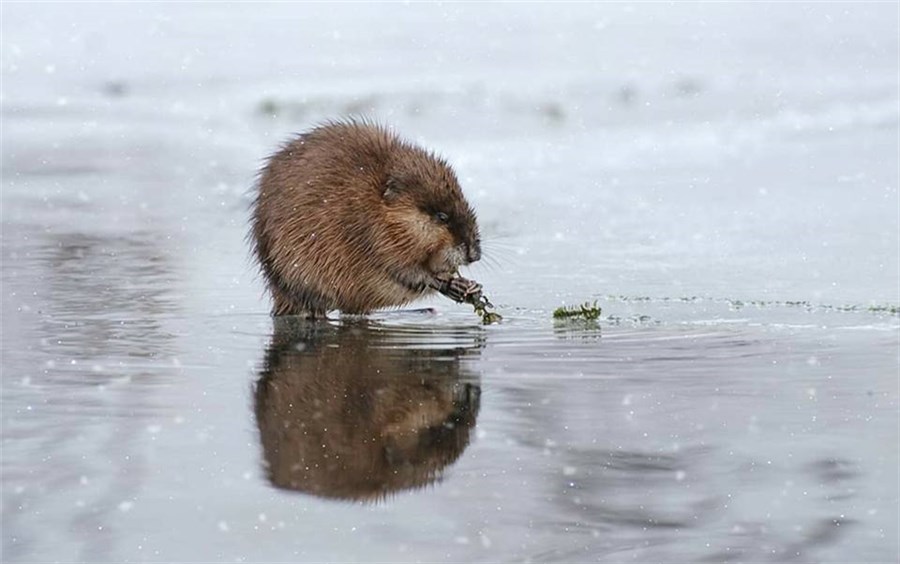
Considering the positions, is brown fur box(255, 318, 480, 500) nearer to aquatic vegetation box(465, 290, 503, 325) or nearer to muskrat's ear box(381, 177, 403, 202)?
aquatic vegetation box(465, 290, 503, 325)

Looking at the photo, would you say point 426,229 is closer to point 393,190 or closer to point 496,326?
point 393,190

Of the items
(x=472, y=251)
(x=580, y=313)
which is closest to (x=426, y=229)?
(x=472, y=251)

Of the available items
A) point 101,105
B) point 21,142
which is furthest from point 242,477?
point 101,105

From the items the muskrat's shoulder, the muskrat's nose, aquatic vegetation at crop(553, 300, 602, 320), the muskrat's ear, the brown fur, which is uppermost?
the muskrat's shoulder

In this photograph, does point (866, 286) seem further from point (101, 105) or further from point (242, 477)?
point (101, 105)

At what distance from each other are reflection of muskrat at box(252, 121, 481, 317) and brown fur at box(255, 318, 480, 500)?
2.92 feet

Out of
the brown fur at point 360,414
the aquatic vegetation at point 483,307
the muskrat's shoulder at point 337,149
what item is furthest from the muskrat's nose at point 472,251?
the brown fur at point 360,414

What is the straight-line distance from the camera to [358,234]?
10.0 meters

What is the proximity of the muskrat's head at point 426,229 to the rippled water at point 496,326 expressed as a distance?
11.6 inches

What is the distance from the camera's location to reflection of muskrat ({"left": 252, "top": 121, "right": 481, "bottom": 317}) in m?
9.93

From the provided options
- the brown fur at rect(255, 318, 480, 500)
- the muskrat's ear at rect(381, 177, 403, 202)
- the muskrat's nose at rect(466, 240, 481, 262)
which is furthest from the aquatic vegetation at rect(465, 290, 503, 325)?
the muskrat's ear at rect(381, 177, 403, 202)

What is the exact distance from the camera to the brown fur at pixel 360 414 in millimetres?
6109

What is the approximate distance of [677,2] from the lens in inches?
920

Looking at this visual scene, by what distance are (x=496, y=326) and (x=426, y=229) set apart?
3.06ft
